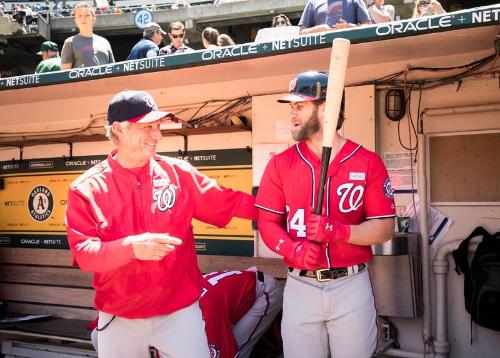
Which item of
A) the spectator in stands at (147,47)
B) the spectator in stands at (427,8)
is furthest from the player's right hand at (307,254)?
the spectator in stands at (147,47)

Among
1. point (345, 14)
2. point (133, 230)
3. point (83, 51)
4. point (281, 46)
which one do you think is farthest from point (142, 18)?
point (133, 230)

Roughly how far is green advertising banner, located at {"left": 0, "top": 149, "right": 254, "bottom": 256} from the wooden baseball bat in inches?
100

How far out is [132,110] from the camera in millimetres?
2605

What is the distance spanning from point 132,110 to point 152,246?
2.31 feet

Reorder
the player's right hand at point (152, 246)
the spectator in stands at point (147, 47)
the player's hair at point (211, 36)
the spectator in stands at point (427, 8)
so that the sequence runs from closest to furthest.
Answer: the player's right hand at point (152, 246) → the spectator in stands at point (427, 8) → the spectator in stands at point (147, 47) → the player's hair at point (211, 36)

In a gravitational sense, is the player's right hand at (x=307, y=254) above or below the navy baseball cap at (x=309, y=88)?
below

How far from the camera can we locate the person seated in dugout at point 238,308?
3869mm

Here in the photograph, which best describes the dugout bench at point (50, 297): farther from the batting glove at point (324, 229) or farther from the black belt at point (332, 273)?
the batting glove at point (324, 229)

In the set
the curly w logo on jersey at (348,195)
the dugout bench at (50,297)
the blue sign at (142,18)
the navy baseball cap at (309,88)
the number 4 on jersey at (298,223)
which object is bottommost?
the dugout bench at (50,297)

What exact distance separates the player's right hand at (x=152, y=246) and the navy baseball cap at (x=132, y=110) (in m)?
0.59

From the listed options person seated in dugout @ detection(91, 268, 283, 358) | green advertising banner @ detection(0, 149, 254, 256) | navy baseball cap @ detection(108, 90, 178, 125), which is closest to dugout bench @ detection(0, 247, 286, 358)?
green advertising banner @ detection(0, 149, 254, 256)

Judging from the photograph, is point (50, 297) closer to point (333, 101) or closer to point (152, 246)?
point (152, 246)

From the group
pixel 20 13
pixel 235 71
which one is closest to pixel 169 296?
pixel 235 71

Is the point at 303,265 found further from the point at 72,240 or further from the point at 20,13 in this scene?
the point at 20,13
